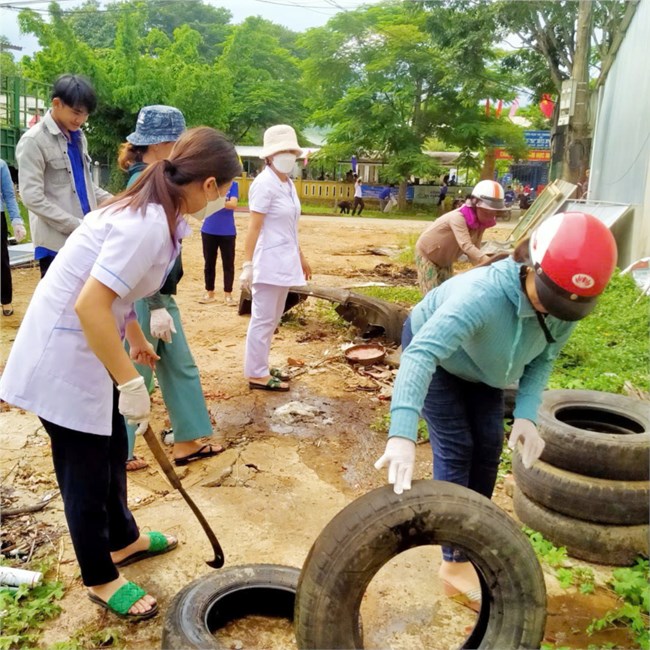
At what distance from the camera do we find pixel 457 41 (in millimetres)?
20672

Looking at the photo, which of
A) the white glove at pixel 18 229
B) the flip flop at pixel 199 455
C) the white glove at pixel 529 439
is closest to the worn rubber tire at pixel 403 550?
the white glove at pixel 529 439

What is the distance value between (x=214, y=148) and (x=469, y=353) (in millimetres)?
1168

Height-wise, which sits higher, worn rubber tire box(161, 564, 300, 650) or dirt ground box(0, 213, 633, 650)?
worn rubber tire box(161, 564, 300, 650)

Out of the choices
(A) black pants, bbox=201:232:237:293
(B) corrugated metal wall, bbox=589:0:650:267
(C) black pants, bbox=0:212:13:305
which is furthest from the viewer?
(B) corrugated metal wall, bbox=589:0:650:267

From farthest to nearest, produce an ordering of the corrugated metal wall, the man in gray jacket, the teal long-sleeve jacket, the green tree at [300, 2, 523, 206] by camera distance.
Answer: the green tree at [300, 2, 523, 206] < the corrugated metal wall < the man in gray jacket < the teal long-sleeve jacket

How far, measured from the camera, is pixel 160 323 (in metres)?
3.46

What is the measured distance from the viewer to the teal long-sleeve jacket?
6.81 ft

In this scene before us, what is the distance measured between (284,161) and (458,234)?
173 cm

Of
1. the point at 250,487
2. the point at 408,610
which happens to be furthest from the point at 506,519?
the point at 250,487

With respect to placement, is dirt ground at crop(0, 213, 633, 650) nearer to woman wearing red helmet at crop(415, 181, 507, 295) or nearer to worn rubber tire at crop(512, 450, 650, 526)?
worn rubber tire at crop(512, 450, 650, 526)

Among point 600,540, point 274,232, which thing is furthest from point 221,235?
point 600,540

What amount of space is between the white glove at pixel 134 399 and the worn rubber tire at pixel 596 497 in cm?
199

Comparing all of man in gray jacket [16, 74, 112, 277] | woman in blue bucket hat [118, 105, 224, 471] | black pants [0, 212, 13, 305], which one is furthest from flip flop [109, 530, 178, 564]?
black pants [0, 212, 13, 305]

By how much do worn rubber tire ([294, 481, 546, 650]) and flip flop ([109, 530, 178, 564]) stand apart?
4.15ft
